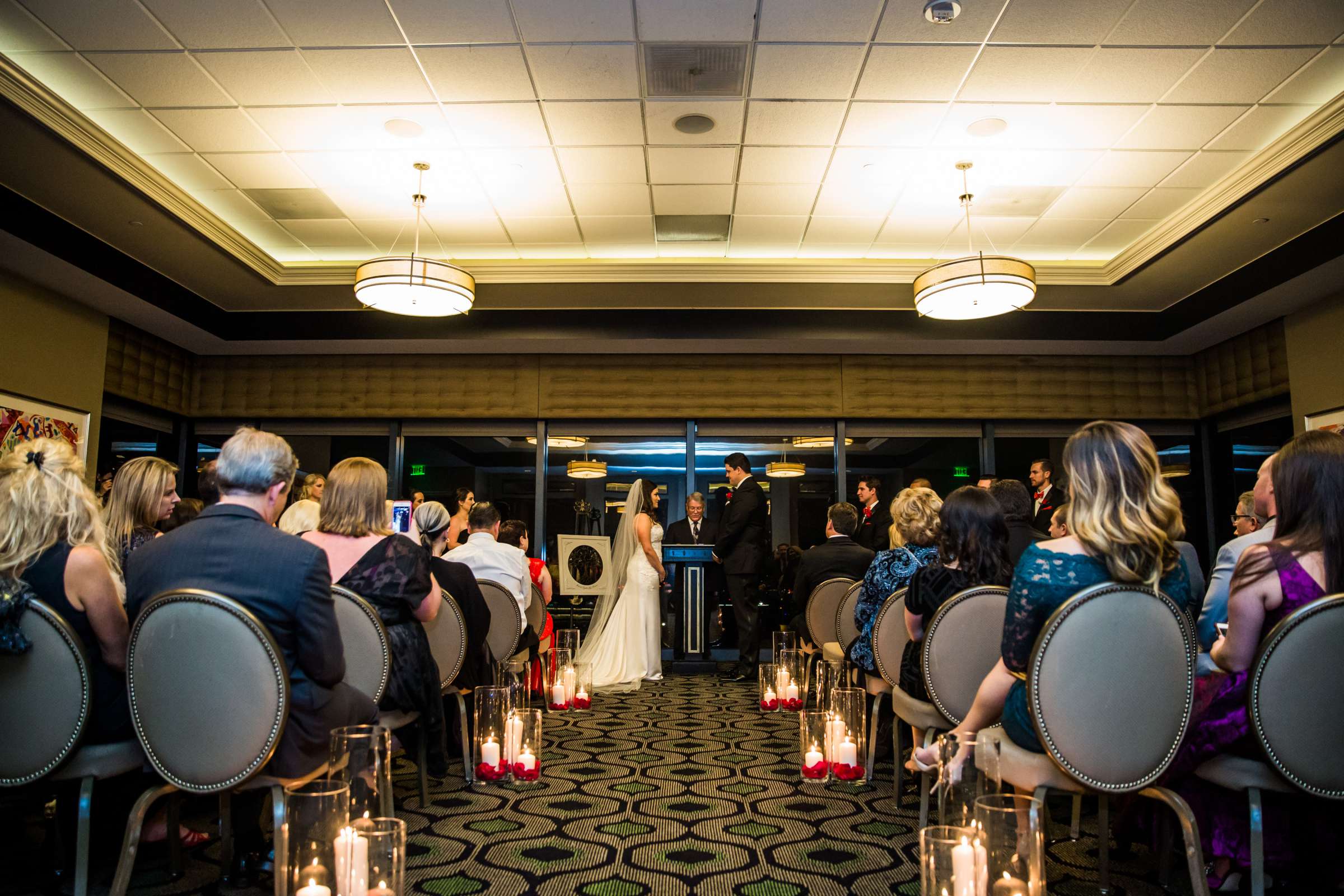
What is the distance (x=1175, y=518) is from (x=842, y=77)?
2.96 meters

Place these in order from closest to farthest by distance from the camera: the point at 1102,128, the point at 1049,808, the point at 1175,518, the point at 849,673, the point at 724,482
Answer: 1. the point at 1175,518
2. the point at 1049,808
3. the point at 849,673
4. the point at 1102,128
5. the point at 724,482

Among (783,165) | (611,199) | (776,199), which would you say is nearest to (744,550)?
(776,199)

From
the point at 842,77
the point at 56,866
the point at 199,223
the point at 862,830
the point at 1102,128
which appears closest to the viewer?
the point at 56,866

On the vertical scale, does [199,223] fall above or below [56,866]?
above

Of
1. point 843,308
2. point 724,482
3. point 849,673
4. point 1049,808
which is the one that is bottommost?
point 1049,808

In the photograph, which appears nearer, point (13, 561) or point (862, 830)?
point (13, 561)

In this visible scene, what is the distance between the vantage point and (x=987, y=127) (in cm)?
461

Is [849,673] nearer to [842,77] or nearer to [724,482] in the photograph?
[842,77]

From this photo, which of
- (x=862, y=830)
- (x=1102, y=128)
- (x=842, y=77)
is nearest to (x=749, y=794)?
(x=862, y=830)

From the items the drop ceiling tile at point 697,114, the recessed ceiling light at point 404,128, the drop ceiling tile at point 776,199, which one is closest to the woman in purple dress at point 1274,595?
the drop ceiling tile at point 697,114

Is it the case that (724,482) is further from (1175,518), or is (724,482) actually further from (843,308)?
(1175,518)

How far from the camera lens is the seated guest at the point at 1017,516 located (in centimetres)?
365

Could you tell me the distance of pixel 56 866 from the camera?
2.38m

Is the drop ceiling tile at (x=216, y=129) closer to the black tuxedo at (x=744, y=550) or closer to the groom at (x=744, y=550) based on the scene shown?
the groom at (x=744, y=550)
